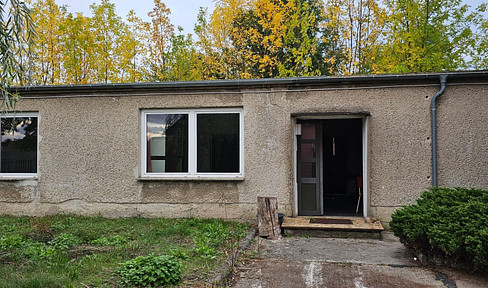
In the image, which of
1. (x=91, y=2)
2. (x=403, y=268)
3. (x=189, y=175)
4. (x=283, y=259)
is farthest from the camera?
(x=91, y=2)

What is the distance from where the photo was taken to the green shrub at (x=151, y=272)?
13.6 ft

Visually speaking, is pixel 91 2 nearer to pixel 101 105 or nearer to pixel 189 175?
pixel 101 105

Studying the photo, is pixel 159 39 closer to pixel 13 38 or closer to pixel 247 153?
pixel 247 153

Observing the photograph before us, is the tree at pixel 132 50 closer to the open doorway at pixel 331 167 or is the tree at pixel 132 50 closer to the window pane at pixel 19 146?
the open doorway at pixel 331 167

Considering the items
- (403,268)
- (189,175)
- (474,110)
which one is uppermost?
(474,110)

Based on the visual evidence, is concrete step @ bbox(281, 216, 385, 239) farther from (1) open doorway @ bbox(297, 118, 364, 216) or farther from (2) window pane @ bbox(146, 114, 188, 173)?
(2) window pane @ bbox(146, 114, 188, 173)

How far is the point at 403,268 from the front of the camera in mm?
5055

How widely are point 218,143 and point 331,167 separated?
708cm

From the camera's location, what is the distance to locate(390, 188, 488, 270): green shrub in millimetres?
4418

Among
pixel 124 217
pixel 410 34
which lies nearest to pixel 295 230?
pixel 124 217

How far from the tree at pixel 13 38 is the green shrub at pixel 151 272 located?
3.10 meters

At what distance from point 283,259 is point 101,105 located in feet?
17.1

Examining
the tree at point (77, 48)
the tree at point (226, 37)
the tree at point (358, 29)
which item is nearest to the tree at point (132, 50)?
the tree at point (77, 48)

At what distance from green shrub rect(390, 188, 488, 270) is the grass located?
2.62 metres
